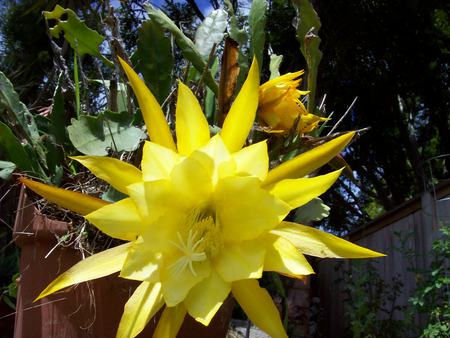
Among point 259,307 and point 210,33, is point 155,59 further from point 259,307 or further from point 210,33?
point 259,307

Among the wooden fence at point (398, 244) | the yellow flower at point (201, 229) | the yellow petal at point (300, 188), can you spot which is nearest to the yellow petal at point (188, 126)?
the yellow flower at point (201, 229)

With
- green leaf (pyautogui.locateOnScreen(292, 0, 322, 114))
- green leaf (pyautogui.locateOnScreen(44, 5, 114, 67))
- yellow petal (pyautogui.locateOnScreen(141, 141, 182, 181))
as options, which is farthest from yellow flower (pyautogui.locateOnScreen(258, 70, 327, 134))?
green leaf (pyautogui.locateOnScreen(44, 5, 114, 67))

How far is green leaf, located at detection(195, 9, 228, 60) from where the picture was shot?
913mm

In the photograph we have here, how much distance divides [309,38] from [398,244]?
3.42m

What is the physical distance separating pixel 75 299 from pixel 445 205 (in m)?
2.98

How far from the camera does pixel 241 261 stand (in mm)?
548

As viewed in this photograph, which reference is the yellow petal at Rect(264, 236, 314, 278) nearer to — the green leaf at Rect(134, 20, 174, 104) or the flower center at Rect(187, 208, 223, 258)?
the flower center at Rect(187, 208, 223, 258)

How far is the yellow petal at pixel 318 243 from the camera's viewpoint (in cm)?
55

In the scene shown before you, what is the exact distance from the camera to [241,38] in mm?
870

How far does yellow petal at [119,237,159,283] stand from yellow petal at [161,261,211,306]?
0.5 inches

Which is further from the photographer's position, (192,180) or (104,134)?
(104,134)

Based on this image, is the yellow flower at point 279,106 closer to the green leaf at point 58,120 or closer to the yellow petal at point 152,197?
the yellow petal at point 152,197

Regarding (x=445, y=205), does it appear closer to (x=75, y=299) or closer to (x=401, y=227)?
(x=401, y=227)

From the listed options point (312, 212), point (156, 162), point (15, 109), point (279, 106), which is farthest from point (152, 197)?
point (15, 109)
